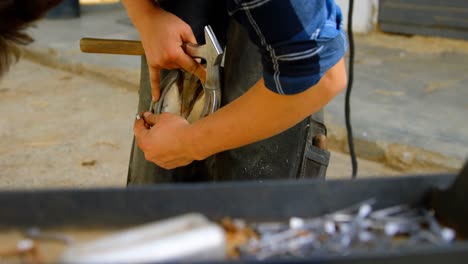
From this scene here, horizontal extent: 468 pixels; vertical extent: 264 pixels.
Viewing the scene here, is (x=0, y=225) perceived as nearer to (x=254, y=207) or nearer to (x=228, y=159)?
(x=254, y=207)

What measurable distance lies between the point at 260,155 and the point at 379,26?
200cm

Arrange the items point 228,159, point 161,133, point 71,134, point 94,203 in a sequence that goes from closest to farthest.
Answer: point 94,203, point 161,133, point 228,159, point 71,134

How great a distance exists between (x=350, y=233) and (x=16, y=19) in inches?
20.2

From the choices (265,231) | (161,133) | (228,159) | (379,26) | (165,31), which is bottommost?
(379,26)

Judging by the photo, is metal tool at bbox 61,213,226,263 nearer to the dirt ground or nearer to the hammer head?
the hammer head

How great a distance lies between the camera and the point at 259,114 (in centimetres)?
95

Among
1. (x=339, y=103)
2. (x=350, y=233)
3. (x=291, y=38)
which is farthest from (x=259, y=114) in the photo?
(x=339, y=103)

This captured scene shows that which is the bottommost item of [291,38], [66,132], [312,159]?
[66,132]

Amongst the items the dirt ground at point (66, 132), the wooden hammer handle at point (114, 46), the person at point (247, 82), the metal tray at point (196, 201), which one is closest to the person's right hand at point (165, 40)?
the person at point (247, 82)

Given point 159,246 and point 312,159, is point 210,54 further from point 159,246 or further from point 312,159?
point 159,246

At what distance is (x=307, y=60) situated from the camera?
0.86m

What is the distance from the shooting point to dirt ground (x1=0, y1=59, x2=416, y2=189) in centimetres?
195

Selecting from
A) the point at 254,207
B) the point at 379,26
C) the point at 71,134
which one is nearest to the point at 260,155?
the point at 254,207

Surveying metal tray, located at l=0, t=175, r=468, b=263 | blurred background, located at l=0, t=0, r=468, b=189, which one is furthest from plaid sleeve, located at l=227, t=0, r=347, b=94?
blurred background, located at l=0, t=0, r=468, b=189
